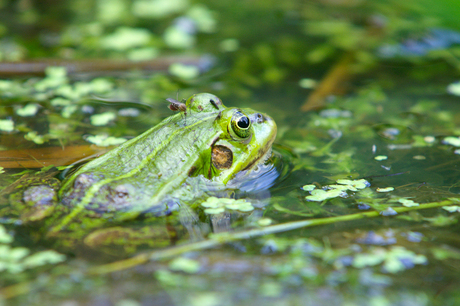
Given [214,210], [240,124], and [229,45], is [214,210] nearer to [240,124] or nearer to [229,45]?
[240,124]

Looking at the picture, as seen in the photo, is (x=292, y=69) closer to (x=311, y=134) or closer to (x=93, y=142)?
(x=311, y=134)

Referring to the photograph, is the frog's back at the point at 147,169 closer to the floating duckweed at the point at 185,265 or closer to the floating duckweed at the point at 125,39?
the floating duckweed at the point at 185,265

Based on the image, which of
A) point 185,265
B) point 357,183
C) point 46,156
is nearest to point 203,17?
point 46,156

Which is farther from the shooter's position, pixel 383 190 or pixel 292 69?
pixel 292 69

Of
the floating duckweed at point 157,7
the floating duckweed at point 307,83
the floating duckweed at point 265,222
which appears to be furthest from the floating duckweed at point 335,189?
the floating duckweed at point 157,7

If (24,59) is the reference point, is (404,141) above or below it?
below

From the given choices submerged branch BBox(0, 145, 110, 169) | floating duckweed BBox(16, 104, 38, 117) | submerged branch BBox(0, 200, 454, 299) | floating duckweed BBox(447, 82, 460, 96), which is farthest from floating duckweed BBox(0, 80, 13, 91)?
floating duckweed BBox(447, 82, 460, 96)

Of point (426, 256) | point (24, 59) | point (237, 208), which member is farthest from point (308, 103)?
point (24, 59)
